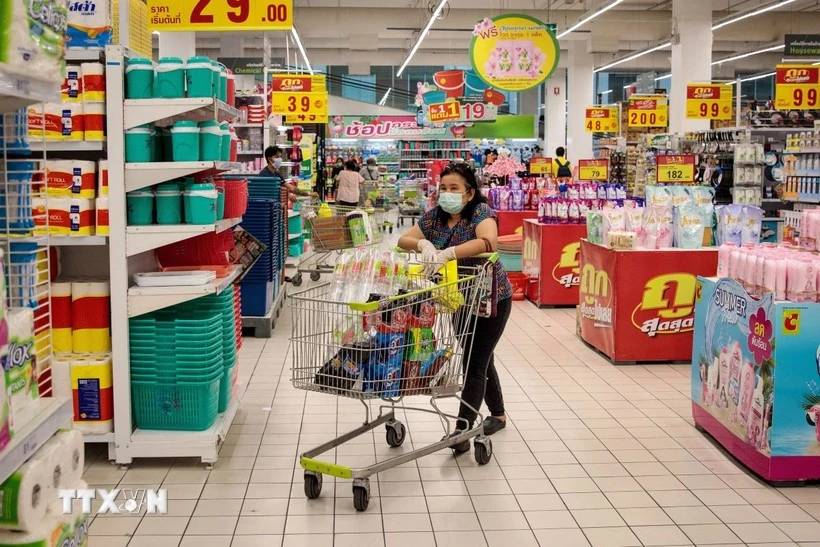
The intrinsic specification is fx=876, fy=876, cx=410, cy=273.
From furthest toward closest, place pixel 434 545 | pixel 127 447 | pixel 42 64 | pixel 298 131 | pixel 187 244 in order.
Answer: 1. pixel 298 131
2. pixel 187 244
3. pixel 127 447
4. pixel 434 545
5. pixel 42 64

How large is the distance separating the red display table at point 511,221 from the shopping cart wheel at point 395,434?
647 cm

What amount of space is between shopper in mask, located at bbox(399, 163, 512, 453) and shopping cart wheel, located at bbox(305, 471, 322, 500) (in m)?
0.86

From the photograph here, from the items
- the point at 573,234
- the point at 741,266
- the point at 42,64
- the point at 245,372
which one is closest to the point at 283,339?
the point at 245,372

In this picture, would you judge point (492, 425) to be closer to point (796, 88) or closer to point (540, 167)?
point (796, 88)

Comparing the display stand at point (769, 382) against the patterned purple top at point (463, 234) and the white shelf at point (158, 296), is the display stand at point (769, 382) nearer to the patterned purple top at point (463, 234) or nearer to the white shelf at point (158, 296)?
the patterned purple top at point (463, 234)

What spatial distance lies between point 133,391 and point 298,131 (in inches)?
473

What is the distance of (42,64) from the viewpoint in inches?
74.7

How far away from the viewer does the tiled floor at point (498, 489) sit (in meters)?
3.69

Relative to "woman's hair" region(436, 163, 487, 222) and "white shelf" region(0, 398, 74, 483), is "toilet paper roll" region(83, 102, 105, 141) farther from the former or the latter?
"white shelf" region(0, 398, 74, 483)

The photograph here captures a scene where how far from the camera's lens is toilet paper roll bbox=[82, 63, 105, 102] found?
13.7ft

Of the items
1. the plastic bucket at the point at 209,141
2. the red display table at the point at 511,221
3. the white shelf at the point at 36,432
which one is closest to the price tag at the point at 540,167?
the red display table at the point at 511,221

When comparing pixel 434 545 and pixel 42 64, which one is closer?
pixel 42 64

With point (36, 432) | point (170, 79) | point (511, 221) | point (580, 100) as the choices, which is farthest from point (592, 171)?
point (36, 432)

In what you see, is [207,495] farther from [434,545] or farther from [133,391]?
[434,545]
